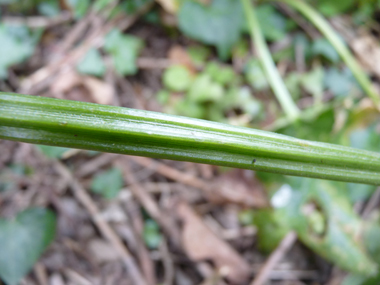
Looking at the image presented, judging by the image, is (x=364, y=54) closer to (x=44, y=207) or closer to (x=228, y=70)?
(x=228, y=70)

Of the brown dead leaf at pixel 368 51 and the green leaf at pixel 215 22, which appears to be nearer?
the green leaf at pixel 215 22

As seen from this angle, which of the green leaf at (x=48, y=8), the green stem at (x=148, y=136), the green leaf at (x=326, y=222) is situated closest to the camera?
the green stem at (x=148, y=136)

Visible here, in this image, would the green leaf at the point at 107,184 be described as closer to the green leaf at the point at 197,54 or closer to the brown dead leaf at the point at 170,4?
the green leaf at the point at 197,54

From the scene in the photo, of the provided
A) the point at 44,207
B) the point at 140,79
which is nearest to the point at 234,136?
the point at 44,207

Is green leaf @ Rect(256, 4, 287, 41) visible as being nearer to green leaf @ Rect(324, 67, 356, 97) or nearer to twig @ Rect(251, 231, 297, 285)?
green leaf @ Rect(324, 67, 356, 97)

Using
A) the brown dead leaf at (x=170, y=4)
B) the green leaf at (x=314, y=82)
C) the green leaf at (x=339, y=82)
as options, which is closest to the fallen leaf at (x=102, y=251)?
the brown dead leaf at (x=170, y=4)

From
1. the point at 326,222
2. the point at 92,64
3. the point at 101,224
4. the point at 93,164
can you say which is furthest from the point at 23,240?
the point at 326,222
